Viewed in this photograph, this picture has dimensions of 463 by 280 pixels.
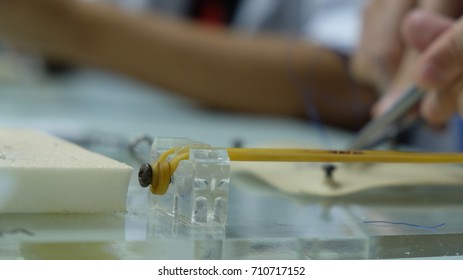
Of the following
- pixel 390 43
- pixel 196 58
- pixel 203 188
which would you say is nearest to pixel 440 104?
pixel 390 43

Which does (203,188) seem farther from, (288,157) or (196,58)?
(196,58)

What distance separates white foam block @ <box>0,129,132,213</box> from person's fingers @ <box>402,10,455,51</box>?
1.33ft

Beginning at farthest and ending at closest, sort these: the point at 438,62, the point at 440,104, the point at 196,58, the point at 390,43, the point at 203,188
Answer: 1. the point at 196,58
2. the point at 390,43
3. the point at 440,104
4. the point at 438,62
5. the point at 203,188

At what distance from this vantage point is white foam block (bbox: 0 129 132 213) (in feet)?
1.49

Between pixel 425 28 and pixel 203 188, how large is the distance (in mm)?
406

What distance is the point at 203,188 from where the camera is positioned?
441 mm

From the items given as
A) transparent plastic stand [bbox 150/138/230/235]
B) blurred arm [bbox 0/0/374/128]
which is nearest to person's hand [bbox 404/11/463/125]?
transparent plastic stand [bbox 150/138/230/235]

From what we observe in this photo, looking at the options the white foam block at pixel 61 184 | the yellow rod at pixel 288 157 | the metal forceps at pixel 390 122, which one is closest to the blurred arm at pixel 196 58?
the metal forceps at pixel 390 122

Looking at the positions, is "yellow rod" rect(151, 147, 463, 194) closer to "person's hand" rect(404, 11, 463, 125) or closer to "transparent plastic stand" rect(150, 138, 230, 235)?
"transparent plastic stand" rect(150, 138, 230, 235)

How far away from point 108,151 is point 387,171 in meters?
0.31

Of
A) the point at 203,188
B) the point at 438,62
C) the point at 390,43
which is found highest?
the point at 390,43

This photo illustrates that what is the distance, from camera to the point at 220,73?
68.3 inches
